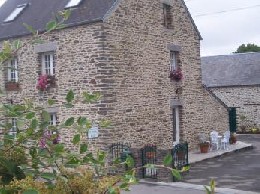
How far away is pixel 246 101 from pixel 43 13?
17838mm

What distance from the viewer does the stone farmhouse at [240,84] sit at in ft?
98.4

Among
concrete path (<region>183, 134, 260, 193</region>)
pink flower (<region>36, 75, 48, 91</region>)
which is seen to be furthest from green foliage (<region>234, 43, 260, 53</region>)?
pink flower (<region>36, 75, 48, 91</region>)

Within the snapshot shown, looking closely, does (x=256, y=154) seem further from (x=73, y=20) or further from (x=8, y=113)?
(x=8, y=113)

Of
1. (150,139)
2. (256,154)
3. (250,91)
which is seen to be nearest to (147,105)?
(150,139)

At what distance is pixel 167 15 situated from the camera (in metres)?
17.4

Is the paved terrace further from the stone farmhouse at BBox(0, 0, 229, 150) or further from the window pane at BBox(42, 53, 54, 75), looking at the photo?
the window pane at BBox(42, 53, 54, 75)

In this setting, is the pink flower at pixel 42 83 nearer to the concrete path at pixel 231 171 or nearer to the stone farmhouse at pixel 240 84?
the concrete path at pixel 231 171

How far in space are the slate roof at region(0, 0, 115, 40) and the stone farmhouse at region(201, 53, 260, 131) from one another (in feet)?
55.0

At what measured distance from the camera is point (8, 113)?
7.49 ft

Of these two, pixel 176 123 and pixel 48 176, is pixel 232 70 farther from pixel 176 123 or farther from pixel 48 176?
pixel 48 176

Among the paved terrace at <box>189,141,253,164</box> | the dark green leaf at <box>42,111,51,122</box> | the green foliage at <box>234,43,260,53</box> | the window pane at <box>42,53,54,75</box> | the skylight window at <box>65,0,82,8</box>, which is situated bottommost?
the paved terrace at <box>189,141,253,164</box>

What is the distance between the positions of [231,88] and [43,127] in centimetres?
2950

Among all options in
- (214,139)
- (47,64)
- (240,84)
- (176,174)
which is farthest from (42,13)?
(240,84)

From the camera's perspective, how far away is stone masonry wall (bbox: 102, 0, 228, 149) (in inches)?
574
